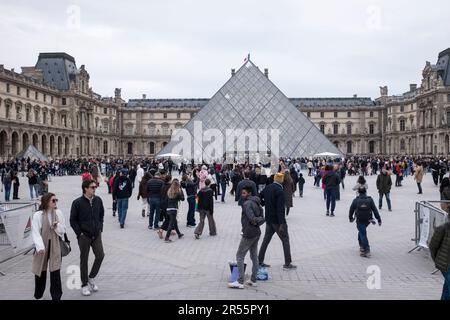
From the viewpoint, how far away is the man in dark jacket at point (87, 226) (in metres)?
5.01

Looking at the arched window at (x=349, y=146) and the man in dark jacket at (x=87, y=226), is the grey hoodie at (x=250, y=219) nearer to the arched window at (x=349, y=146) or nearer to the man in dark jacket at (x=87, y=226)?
the man in dark jacket at (x=87, y=226)

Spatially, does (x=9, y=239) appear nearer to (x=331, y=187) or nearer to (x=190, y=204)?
(x=190, y=204)

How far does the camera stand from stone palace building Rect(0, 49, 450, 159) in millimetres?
43844

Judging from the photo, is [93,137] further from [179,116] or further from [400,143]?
[400,143]

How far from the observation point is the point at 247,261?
6.61 m

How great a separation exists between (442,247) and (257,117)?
29197 millimetres

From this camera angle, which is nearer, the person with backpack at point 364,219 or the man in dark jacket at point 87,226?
the man in dark jacket at point 87,226

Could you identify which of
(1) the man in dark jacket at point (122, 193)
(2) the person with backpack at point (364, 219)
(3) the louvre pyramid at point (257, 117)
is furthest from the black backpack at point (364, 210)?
(3) the louvre pyramid at point (257, 117)

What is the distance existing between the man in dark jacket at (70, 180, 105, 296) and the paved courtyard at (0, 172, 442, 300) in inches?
7.9

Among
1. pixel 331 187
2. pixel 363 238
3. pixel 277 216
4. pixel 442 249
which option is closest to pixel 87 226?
pixel 277 216

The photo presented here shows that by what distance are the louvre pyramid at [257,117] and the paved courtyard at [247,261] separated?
880 inches
